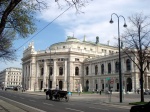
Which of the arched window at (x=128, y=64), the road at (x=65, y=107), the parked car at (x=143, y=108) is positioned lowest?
the road at (x=65, y=107)

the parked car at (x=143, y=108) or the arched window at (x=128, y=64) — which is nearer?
the parked car at (x=143, y=108)

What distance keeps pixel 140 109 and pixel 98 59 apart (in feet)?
253

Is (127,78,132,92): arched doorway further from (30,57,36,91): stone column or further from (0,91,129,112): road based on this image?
(0,91,129,112): road

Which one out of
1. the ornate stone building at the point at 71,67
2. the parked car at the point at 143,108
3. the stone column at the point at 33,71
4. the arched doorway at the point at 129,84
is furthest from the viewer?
the stone column at the point at 33,71

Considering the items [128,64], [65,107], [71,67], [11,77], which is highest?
[128,64]

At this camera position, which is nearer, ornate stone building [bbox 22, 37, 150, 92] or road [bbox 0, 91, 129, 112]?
road [bbox 0, 91, 129, 112]

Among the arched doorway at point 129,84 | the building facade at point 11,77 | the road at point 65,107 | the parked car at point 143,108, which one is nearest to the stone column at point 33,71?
the arched doorway at point 129,84

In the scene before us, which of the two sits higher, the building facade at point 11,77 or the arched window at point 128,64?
the arched window at point 128,64

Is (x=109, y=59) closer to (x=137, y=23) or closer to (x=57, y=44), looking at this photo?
(x=57, y=44)

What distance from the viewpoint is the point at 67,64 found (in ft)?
307

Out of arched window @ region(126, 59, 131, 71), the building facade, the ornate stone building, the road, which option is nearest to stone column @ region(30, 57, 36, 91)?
the ornate stone building

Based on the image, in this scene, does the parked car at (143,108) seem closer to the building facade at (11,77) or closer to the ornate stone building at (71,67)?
the ornate stone building at (71,67)

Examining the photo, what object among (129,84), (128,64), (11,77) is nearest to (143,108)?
(129,84)

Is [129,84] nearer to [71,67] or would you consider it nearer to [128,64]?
[128,64]
